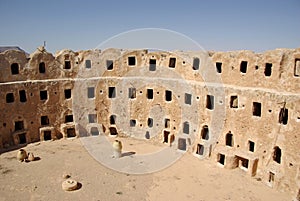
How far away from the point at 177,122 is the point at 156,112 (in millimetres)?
2927

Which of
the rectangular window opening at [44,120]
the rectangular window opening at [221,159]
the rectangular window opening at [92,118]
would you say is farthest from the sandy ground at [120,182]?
the rectangular window opening at [92,118]

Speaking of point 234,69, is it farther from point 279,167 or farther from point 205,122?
point 279,167

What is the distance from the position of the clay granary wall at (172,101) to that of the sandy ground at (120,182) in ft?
5.20

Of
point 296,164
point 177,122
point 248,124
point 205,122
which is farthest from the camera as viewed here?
point 177,122

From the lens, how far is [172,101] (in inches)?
1222

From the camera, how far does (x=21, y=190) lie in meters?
22.3

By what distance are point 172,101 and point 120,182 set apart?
36.1 ft

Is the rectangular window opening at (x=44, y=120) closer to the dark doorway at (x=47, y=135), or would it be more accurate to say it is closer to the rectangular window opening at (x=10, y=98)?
the dark doorway at (x=47, y=135)

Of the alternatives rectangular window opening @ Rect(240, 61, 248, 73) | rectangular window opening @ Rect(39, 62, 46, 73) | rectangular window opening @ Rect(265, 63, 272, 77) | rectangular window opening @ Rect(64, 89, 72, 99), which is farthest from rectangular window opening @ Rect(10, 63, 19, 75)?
rectangular window opening @ Rect(265, 63, 272, 77)

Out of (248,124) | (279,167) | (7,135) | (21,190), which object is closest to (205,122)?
(248,124)

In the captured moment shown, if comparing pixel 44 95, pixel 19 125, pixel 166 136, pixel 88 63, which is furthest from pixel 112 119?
pixel 19 125

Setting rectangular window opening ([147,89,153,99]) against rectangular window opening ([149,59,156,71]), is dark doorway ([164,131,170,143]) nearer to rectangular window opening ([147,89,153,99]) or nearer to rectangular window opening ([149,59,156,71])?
rectangular window opening ([147,89,153,99])

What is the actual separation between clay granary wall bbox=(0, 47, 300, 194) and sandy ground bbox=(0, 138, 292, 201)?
1584 mm

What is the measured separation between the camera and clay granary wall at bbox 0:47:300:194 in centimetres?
2314
